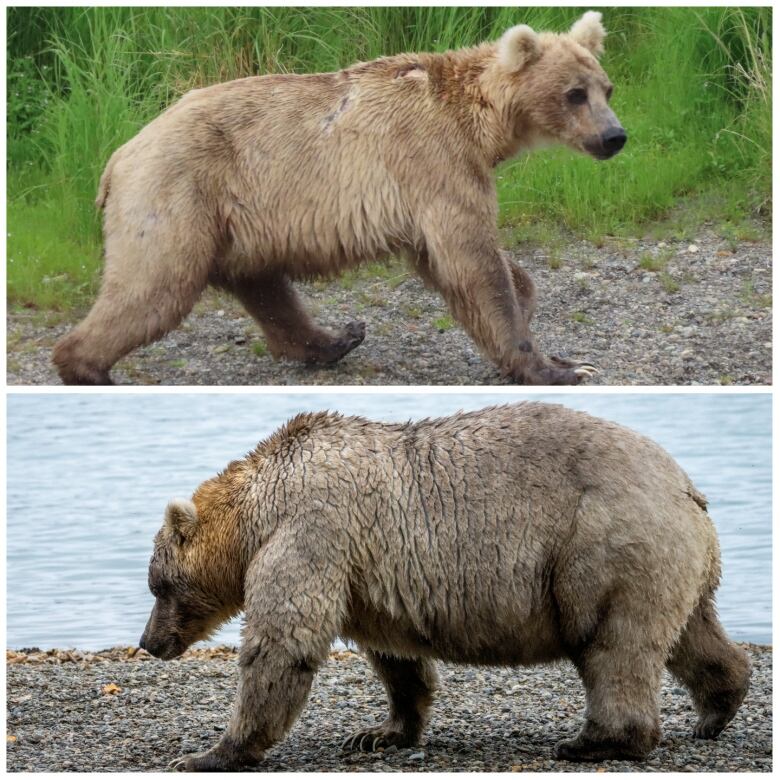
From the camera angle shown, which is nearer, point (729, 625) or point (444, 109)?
point (444, 109)

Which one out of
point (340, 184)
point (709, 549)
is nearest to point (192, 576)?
point (709, 549)

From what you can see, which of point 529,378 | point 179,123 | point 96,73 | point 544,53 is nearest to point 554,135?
point 544,53

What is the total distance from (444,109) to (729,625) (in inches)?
152

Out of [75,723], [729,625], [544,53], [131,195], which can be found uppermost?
[544,53]

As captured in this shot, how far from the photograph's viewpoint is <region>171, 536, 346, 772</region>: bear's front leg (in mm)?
6570

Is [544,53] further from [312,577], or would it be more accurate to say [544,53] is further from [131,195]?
[312,577]

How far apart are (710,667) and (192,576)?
95.8 inches

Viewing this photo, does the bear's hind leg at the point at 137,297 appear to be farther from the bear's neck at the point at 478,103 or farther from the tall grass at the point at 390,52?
the tall grass at the point at 390,52

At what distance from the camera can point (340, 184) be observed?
28.0ft

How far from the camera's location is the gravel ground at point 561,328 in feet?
31.2

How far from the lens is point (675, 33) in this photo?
11680 millimetres

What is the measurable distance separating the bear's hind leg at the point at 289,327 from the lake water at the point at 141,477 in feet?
5.16

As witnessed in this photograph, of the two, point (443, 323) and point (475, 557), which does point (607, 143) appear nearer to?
point (443, 323)

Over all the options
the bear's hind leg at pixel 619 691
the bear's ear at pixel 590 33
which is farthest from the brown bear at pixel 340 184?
the bear's hind leg at pixel 619 691
